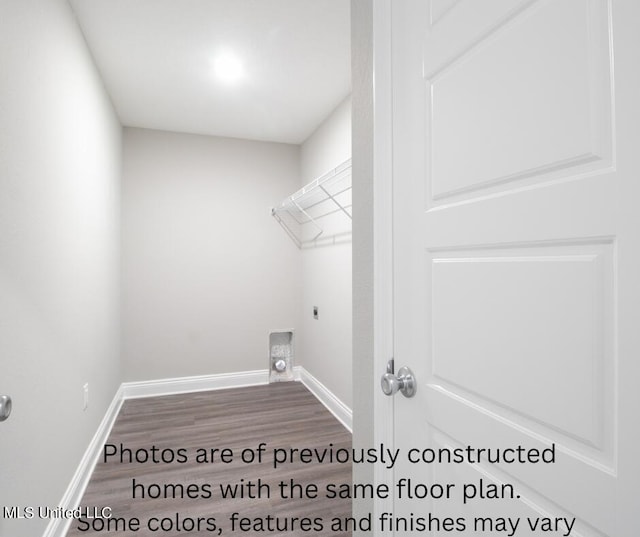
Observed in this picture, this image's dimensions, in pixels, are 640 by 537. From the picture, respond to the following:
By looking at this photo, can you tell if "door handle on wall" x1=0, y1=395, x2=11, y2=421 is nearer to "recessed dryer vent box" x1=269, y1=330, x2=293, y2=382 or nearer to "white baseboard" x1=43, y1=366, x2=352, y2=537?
"white baseboard" x1=43, y1=366, x2=352, y2=537

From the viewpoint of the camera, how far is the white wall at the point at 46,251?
1213mm

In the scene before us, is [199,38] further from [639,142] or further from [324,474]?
[324,474]

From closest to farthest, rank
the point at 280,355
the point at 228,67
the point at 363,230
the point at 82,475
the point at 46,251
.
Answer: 1. the point at 363,230
2. the point at 46,251
3. the point at 82,475
4. the point at 228,67
5. the point at 280,355

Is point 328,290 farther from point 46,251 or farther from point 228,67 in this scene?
point 46,251

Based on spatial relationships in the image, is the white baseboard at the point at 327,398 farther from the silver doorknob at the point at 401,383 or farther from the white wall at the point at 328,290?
the silver doorknob at the point at 401,383

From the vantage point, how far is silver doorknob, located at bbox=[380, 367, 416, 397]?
1007 mm

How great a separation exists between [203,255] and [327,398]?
5.54 ft

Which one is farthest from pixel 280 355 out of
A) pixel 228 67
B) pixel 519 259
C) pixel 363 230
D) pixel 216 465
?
pixel 519 259

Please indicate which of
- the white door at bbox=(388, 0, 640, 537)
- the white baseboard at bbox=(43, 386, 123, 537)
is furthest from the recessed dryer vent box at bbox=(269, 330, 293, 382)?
the white door at bbox=(388, 0, 640, 537)

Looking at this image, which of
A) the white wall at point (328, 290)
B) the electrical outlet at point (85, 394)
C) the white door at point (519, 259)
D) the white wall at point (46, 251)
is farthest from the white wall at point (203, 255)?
the white door at point (519, 259)

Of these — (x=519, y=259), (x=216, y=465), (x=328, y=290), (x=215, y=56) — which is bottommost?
(x=216, y=465)

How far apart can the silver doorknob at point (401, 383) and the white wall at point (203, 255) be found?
2849 millimetres

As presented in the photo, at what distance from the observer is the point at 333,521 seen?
69.6 inches

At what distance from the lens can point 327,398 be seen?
3209 millimetres
